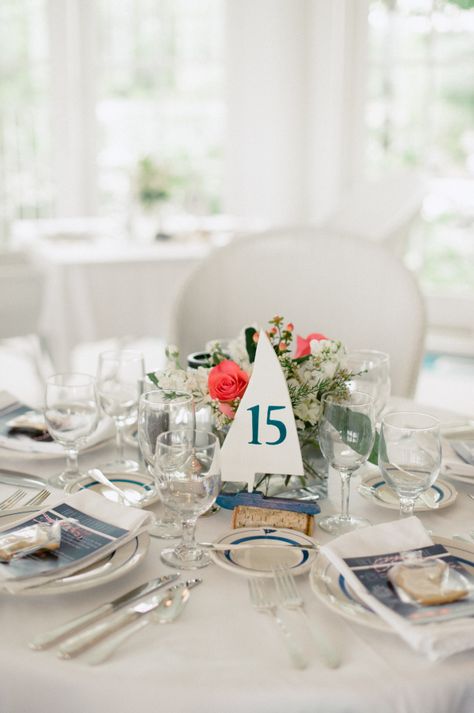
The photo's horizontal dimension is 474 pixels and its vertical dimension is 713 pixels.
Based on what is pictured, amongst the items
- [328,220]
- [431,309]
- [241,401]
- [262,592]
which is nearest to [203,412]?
[241,401]

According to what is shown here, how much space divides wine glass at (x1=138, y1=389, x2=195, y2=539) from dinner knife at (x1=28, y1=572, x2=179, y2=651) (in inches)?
4.8

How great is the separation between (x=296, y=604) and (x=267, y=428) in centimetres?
27

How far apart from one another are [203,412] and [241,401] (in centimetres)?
16

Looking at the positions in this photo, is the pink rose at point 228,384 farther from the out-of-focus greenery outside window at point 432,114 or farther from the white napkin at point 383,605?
the out-of-focus greenery outside window at point 432,114

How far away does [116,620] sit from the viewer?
863 millimetres

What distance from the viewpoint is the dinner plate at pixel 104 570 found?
0.91m

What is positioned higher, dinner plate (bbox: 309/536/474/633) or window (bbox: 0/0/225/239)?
window (bbox: 0/0/225/239)

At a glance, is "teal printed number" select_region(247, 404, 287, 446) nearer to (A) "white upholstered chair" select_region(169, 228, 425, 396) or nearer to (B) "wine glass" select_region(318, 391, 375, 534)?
(B) "wine glass" select_region(318, 391, 375, 534)

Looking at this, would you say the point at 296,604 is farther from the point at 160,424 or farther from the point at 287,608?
the point at 160,424

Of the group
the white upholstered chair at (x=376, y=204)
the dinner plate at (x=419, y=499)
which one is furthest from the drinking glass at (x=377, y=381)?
the white upholstered chair at (x=376, y=204)

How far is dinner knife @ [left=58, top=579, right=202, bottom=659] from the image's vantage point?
0.81 metres

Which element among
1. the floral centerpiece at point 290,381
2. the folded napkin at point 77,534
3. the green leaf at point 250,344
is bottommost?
the folded napkin at point 77,534

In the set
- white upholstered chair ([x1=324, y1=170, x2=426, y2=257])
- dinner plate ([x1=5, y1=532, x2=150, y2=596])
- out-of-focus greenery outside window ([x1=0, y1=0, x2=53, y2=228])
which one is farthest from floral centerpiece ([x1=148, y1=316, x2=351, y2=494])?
out-of-focus greenery outside window ([x1=0, y1=0, x2=53, y2=228])

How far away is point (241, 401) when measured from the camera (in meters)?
1.11
